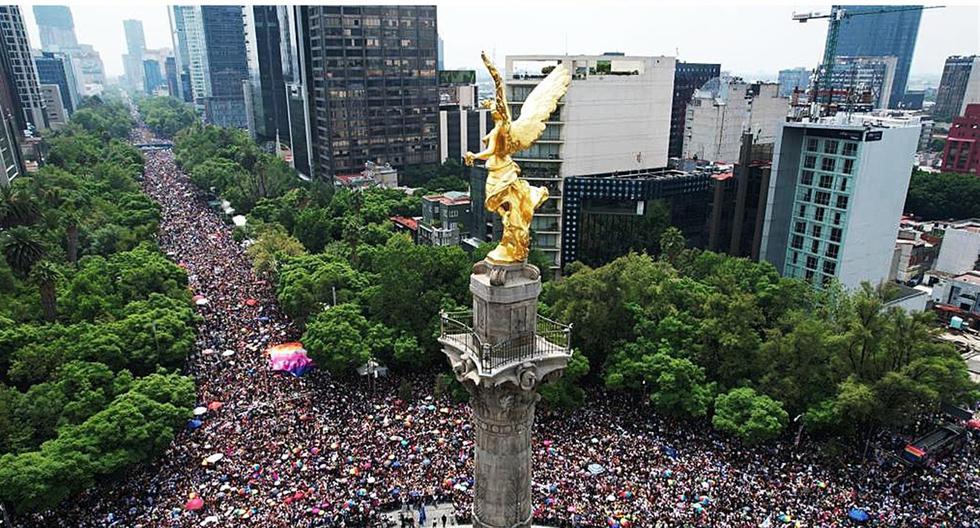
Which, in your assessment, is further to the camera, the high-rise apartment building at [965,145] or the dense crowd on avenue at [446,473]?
the high-rise apartment building at [965,145]

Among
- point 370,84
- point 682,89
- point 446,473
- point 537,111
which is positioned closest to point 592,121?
point 446,473

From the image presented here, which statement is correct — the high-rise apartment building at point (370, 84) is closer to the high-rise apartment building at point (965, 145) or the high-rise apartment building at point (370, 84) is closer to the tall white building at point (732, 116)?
the tall white building at point (732, 116)

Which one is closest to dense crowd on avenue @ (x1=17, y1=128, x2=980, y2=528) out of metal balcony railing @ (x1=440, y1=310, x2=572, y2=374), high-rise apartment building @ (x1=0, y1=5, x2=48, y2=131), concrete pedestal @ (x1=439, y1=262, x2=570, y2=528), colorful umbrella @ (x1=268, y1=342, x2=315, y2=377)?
colorful umbrella @ (x1=268, y1=342, x2=315, y2=377)

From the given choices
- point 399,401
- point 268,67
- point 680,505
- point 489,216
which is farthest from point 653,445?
point 268,67

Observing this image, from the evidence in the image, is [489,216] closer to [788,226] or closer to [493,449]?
[788,226]

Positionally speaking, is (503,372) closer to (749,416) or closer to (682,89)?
(749,416)

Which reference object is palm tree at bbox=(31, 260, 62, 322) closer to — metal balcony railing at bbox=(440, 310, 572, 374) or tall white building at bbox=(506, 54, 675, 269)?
metal balcony railing at bbox=(440, 310, 572, 374)

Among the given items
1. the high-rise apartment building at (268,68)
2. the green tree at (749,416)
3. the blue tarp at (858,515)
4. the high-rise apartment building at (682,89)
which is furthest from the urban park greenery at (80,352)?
the high-rise apartment building at (682,89)
